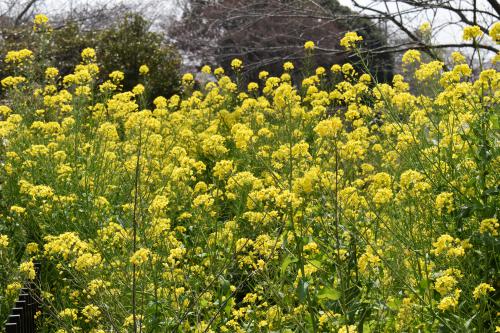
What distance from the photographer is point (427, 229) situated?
3.75 m

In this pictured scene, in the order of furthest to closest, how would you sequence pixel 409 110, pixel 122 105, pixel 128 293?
pixel 122 105, pixel 409 110, pixel 128 293

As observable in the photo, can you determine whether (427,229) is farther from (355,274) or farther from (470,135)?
(470,135)

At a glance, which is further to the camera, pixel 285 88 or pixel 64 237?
pixel 285 88

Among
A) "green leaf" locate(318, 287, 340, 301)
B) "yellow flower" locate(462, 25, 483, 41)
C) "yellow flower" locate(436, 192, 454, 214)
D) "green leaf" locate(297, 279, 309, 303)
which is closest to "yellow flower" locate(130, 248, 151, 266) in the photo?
"green leaf" locate(297, 279, 309, 303)

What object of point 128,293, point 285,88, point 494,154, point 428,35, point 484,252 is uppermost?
point 428,35

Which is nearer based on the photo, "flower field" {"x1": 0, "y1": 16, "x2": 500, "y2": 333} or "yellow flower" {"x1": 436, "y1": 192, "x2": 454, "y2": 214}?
"flower field" {"x1": 0, "y1": 16, "x2": 500, "y2": 333}

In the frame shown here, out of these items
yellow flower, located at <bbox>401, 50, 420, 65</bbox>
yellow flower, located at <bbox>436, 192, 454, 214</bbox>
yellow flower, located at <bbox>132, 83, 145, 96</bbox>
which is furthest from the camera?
yellow flower, located at <bbox>132, 83, 145, 96</bbox>

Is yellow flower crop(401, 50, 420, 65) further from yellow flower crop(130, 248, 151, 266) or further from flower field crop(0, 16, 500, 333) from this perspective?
yellow flower crop(130, 248, 151, 266)

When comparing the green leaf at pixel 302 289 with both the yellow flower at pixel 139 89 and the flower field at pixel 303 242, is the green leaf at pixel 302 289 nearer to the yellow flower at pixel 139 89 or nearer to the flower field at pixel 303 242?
the flower field at pixel 303 242

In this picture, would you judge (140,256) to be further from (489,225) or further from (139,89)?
(139,89)

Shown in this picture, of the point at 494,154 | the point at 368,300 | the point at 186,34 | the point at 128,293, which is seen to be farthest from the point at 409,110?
the point at 186,34

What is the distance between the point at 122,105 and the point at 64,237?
10.9 feet

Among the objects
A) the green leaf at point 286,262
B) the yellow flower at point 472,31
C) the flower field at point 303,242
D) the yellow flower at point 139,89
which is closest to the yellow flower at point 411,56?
the flower field at point 303,242

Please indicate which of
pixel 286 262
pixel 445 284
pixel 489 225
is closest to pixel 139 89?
pixel 286 262
